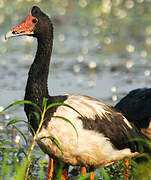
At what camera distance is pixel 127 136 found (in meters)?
5.96

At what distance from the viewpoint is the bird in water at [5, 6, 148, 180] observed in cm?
552

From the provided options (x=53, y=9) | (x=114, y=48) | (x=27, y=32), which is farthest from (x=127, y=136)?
(x=53, y=9)

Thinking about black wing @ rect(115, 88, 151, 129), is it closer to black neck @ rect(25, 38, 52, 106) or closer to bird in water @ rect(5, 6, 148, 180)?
bird in water @ rect(5, 6, 148, 180)

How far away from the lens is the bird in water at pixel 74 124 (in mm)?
5520

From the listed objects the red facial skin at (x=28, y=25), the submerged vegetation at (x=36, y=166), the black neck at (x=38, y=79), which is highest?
the red facial skin at (x=28, y=25)

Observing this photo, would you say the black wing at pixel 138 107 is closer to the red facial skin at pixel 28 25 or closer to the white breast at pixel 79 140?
the white breast at pixel 79 140

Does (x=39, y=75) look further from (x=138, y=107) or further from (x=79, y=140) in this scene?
(x=138, y=107)

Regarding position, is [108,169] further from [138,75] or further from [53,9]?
[53,9]

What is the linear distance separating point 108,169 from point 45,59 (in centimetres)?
197

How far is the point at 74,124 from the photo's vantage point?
5.53 meters

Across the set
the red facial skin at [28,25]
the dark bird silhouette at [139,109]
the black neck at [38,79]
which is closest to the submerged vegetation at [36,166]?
the black neck at [38,79]

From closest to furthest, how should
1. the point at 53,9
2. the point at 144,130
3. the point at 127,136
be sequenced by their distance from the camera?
the point at 127,136, the point at 144,130, the point at 53,9

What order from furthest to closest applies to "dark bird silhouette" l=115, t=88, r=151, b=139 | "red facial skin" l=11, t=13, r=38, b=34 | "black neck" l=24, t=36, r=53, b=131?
"dark bird silhouette" l=115, t=88, r=151, b=139, "red facial skin" l=11, t=13, r=38, b=34, "black neck" l=24, t=36, r=53, b=131

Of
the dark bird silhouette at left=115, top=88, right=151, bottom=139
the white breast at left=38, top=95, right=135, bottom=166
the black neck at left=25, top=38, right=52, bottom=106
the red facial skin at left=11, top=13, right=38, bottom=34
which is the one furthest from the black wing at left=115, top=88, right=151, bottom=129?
the red facial skin at left=11, top=13, right=38, bottom=34
